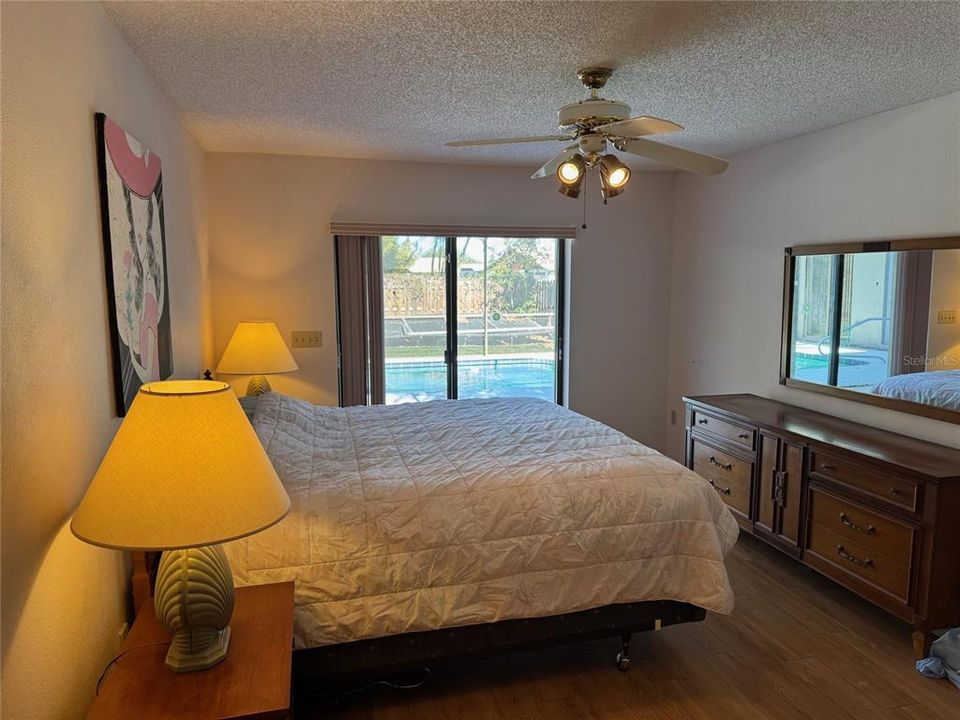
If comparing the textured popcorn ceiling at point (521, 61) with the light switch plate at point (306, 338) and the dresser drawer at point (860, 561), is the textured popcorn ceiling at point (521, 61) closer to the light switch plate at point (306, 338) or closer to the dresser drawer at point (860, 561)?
the light switch plate at point (306, 338)

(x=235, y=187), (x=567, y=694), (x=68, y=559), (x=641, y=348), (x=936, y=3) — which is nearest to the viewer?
(x=68, y=559)

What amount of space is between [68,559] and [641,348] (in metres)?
4.37

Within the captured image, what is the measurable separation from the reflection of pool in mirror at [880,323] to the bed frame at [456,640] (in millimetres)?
1681

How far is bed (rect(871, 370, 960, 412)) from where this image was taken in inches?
117

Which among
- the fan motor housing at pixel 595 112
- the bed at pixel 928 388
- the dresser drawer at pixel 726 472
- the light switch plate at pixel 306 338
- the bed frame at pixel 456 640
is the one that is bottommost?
the bed frame at pixel 456 640

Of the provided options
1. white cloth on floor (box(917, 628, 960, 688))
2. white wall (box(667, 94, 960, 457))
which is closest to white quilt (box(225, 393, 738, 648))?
white cloth on floor (box(917, 628, 960, 688))

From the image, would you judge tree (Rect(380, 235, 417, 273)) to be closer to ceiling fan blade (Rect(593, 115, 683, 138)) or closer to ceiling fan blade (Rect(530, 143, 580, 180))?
ceiling fan blade (Rect(530, 143, 580, 180))

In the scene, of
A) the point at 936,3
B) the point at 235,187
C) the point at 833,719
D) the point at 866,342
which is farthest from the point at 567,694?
the point at 235,187

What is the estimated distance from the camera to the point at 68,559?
1.56 metres

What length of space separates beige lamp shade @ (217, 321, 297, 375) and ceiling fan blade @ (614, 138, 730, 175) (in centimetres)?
240

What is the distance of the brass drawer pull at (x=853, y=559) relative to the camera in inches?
113

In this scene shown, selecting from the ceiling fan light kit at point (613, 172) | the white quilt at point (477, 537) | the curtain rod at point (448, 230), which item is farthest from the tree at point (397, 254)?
the ceiling fan light kit at point (613, 172)

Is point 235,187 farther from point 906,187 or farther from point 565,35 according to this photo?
point 906,187

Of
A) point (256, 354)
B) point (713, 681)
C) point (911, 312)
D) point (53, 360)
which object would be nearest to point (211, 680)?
point (53, 360)
